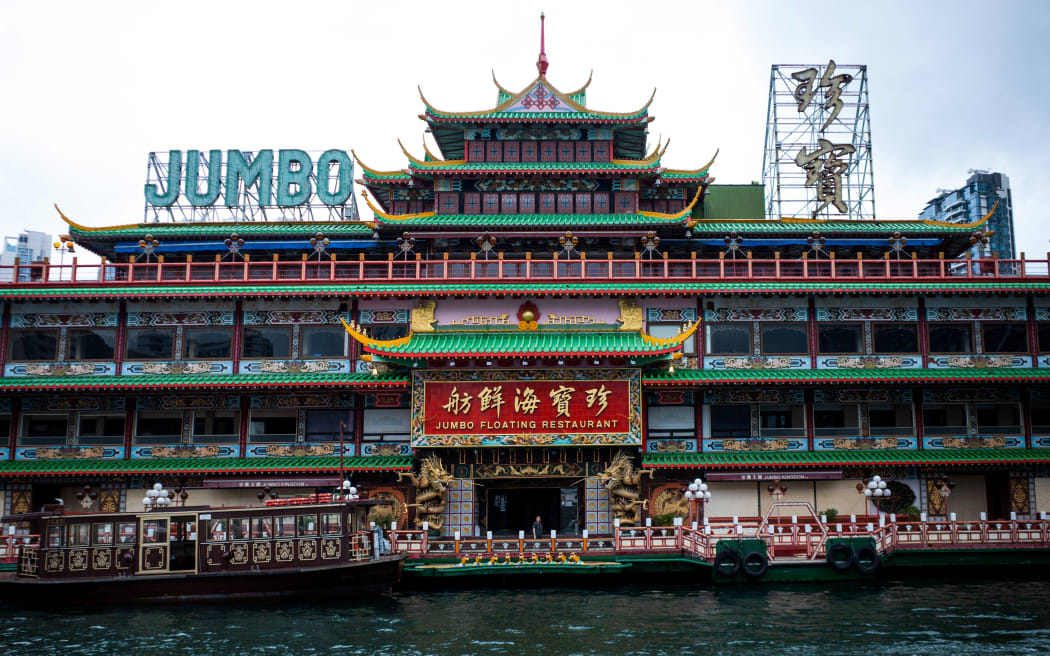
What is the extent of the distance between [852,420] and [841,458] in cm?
255

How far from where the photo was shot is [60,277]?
38.2m

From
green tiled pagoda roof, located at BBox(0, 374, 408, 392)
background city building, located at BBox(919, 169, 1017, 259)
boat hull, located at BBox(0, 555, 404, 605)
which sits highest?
background city building, located at BBox(919, 169, 1017, 259)

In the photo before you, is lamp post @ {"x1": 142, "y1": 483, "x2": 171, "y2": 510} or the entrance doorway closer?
lamp post @ {"x1": 142, "y1": 483, "x2": 171, "y2": 510}

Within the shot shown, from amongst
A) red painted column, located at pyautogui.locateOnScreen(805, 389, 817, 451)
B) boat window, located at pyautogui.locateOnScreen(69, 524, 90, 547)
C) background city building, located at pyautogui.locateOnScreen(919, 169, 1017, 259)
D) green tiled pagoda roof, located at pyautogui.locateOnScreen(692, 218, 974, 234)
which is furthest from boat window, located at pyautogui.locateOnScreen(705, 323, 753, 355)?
background city building, located at pyautogui.locateOnScreen(919, 169, 1017, 259)

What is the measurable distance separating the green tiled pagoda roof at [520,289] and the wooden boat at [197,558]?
1105 centimetres

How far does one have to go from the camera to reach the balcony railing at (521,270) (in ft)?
124

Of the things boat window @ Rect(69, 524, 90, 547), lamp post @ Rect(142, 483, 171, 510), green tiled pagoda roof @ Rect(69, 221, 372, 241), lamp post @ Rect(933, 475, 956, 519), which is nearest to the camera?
boat window @ Rect(69, 524, 90, 547)

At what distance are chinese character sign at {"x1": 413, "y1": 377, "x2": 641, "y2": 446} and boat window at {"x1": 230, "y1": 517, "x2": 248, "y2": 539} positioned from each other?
26.0 ft

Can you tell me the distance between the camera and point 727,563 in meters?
29.9

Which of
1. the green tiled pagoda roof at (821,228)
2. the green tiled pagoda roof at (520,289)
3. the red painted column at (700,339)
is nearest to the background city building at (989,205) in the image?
the green tiled pagoda roof at (821,228)

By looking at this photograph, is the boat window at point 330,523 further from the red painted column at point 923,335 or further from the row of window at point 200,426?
the red painted column at point 923,335

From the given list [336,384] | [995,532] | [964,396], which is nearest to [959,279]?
[964,396]

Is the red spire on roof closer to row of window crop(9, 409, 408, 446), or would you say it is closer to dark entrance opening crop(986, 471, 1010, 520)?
row of window crop(9, 409, 408, 446)

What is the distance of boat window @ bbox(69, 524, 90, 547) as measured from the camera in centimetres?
2847
